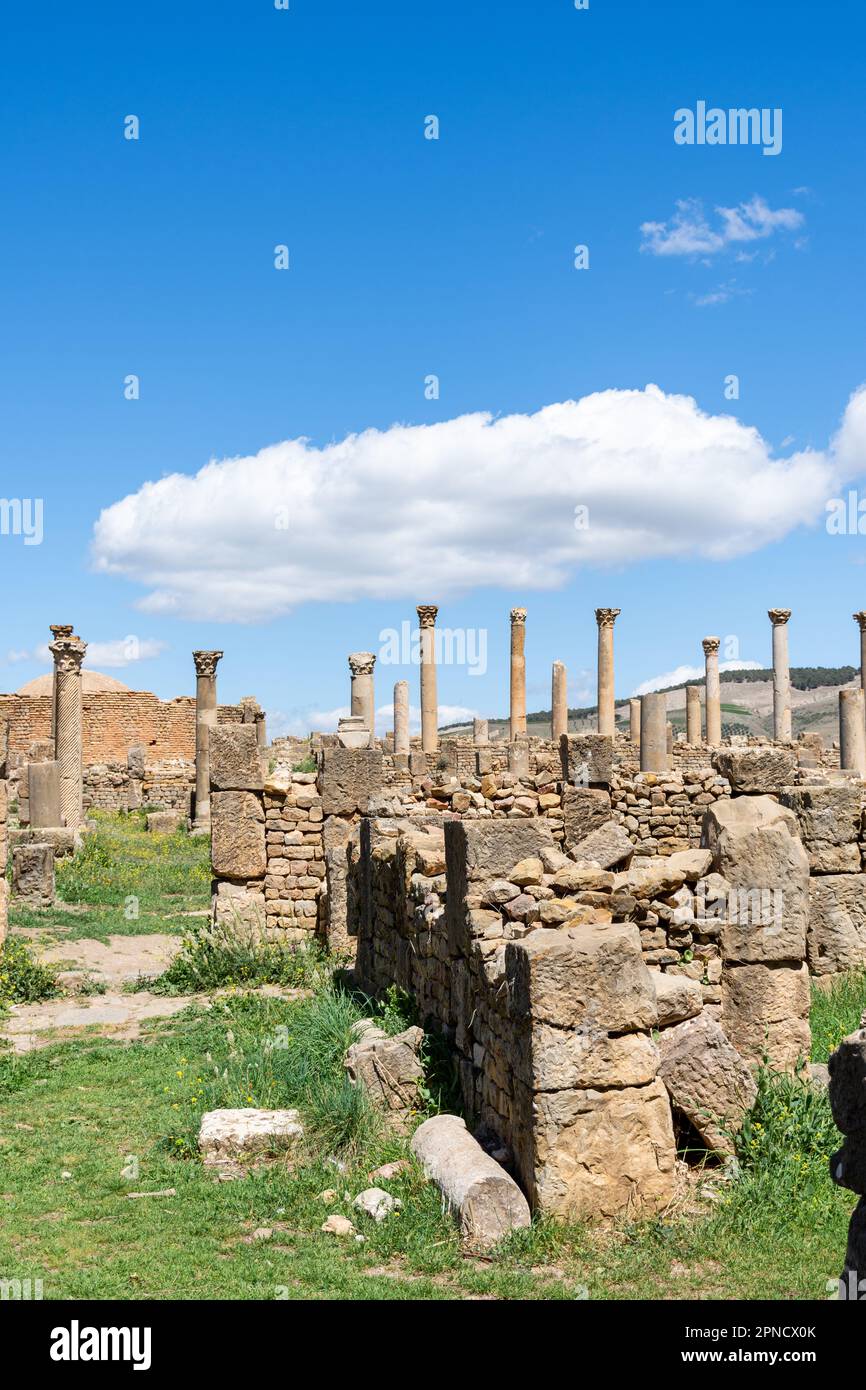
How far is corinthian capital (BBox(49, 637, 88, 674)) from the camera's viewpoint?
28312 millimetres

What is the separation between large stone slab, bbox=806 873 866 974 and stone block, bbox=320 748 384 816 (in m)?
5.51

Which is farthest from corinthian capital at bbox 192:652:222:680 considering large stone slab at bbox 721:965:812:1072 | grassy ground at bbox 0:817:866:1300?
large stone slab at bbox 721:965:812:1072

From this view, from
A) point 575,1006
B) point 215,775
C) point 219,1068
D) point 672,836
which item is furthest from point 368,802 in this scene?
point 575,1006

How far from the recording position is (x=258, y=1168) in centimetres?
682

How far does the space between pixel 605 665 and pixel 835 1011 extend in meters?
28.8

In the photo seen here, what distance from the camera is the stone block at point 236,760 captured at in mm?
Result: 14023

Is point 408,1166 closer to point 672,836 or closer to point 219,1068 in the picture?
point 219,1068

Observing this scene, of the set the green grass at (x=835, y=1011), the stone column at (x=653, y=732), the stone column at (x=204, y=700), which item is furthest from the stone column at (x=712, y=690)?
the green grass at (x=835, y=1011)

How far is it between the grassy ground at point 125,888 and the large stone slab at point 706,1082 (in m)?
10.9

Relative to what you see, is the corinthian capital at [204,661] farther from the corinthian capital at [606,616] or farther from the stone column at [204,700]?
the corinthian capital at [606,616]

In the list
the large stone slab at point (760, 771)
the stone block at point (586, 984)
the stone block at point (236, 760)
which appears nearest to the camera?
the stone block at point (586, 984)

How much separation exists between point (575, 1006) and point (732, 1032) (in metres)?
2.28

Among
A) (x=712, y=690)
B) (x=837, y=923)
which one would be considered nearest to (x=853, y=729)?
(x=712, y=690)

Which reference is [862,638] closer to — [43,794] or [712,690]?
[712,690]
